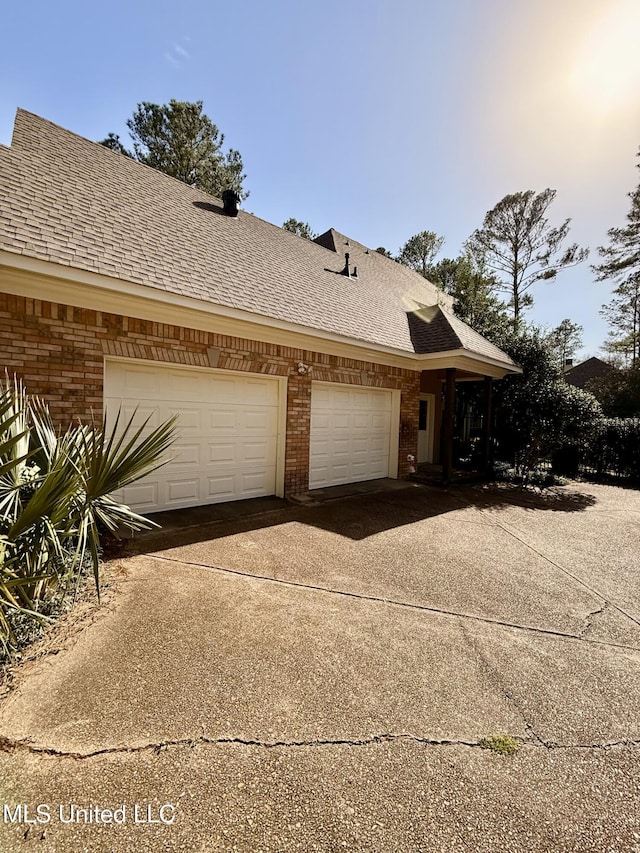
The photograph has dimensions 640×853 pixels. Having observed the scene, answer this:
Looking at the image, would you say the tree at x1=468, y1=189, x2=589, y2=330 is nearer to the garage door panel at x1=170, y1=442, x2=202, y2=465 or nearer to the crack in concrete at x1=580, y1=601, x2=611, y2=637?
the crack in concrete at x1=580, y1=601, x2=611, y2=637

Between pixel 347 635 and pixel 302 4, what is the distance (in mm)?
9914

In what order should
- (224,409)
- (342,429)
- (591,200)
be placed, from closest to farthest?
1. (224,409)
2. (342,429)
3. (591,200)

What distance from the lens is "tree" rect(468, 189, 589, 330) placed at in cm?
1883

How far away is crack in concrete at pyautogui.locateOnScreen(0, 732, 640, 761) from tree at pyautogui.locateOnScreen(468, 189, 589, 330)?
20026 millimetres

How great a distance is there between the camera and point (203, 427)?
6289mm

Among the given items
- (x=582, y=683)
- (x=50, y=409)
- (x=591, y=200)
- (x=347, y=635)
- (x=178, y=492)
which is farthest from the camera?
(x=591, y=200)

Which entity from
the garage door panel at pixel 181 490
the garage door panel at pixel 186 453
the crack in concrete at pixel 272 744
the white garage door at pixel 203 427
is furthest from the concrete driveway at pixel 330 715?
the garage door panel at pixel 186 453

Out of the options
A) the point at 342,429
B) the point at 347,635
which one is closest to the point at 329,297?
the point at 342,429

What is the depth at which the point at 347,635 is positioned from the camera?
3.06m

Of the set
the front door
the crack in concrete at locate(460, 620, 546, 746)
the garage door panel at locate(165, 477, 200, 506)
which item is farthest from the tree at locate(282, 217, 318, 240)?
the crack in concrete at locate(460, 620, 546, 746)

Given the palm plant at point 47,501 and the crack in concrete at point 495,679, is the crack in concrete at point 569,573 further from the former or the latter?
the palm plant at point 47,501

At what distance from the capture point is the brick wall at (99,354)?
4.46 metres

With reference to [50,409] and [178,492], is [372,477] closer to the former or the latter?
[178,492]

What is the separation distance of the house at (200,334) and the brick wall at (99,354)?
18 mm
